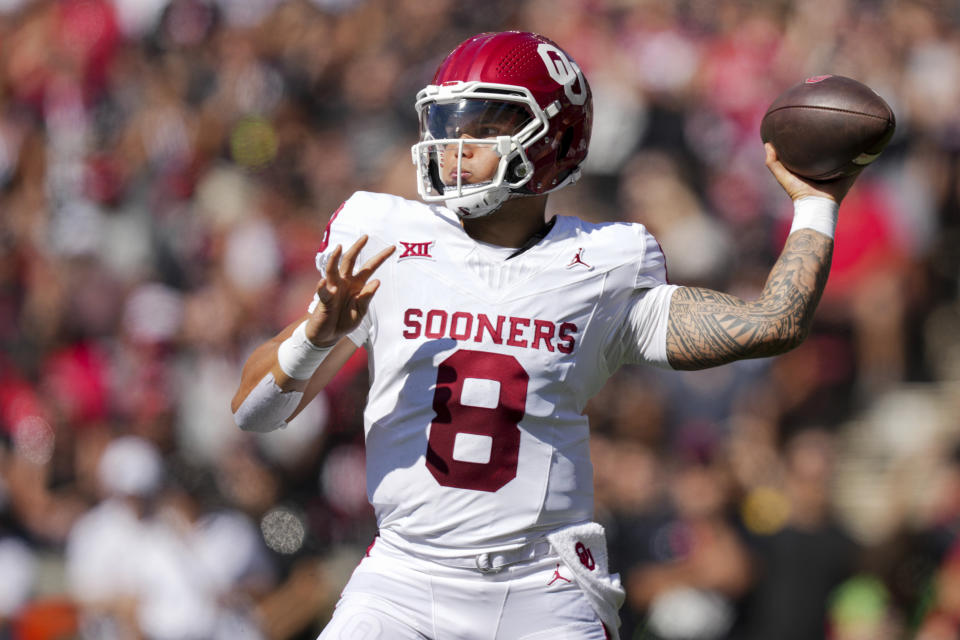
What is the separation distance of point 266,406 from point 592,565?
91cm

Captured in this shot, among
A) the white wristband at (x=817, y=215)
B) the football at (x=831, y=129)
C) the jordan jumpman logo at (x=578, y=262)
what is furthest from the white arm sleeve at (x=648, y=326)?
the football at (x=831, y=129)

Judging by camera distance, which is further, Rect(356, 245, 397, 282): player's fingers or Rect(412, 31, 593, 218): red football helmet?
Rect(412, 31, 593, 218): red football helmet

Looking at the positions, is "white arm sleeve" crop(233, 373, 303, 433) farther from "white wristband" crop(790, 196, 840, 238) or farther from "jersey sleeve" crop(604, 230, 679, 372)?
"white wristband" crop(790, 196, 840, 238)

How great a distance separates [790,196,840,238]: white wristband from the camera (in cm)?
301

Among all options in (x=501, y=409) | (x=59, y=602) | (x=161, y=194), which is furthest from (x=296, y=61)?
(x=501, y=409)

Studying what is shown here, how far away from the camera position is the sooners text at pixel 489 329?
294 cm

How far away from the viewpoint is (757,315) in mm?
2895

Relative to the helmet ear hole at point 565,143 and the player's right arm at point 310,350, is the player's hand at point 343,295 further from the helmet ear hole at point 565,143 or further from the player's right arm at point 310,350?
the helmet ear hole at point 565,143

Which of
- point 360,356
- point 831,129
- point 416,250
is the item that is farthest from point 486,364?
point 360,356

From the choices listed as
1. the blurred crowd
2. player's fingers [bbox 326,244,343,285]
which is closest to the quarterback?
player's fingers [bbox 326,244,343,285]

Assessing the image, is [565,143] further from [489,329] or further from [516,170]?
[489,329]

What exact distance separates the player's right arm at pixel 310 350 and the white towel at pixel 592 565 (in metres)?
0.72

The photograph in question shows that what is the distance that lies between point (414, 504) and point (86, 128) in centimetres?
696

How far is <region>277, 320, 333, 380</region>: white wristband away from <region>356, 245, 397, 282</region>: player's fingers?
0.22m
